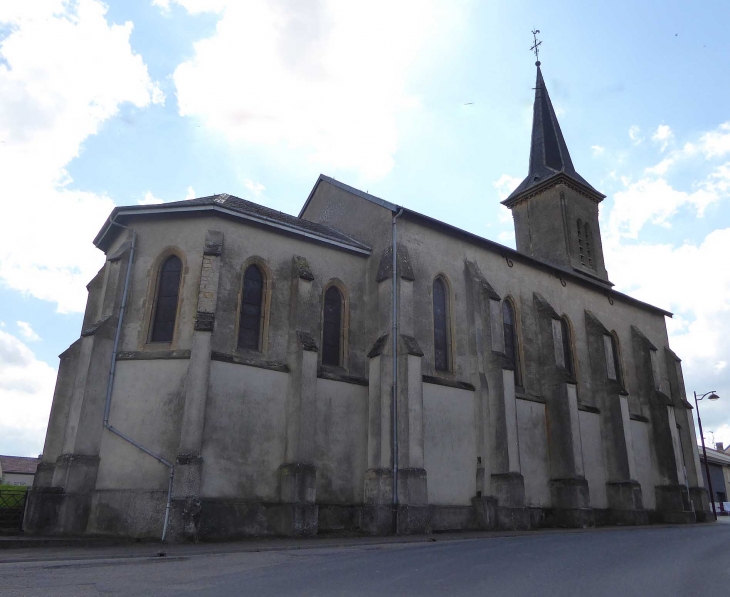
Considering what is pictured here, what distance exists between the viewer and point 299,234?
19141mm

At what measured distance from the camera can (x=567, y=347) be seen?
25.9 m

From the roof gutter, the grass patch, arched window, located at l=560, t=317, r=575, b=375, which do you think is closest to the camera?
the grass patch

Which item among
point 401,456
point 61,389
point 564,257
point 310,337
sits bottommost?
point 401,456

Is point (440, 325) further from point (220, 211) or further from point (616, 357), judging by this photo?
point (616, 357)

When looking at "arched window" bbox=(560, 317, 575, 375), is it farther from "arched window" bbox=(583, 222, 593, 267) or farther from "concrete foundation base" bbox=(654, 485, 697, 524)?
"arched window" bbox=(583, 222, 593, 267)

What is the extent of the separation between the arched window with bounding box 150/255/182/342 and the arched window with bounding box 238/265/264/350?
1.95m

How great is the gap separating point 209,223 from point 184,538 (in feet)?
29.4

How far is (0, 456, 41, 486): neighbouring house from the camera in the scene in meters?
66.2

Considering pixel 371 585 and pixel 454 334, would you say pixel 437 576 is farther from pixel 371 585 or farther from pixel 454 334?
pixel 454 334

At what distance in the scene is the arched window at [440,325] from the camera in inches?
803

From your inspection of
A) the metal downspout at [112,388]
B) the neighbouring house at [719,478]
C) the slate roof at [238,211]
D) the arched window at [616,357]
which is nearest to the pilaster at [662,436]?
the arched window at [616,357]

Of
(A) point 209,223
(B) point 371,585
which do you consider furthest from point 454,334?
(B) point 371,585

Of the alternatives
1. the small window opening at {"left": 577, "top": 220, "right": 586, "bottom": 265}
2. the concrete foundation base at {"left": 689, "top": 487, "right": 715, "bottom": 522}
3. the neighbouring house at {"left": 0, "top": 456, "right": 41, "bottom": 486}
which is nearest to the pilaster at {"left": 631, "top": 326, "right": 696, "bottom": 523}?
the concrete foundation base at {"left": 689, "top": 487, "right": 715, "bottom": 522}

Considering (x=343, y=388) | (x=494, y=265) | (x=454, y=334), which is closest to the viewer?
(x=343, y=388)
